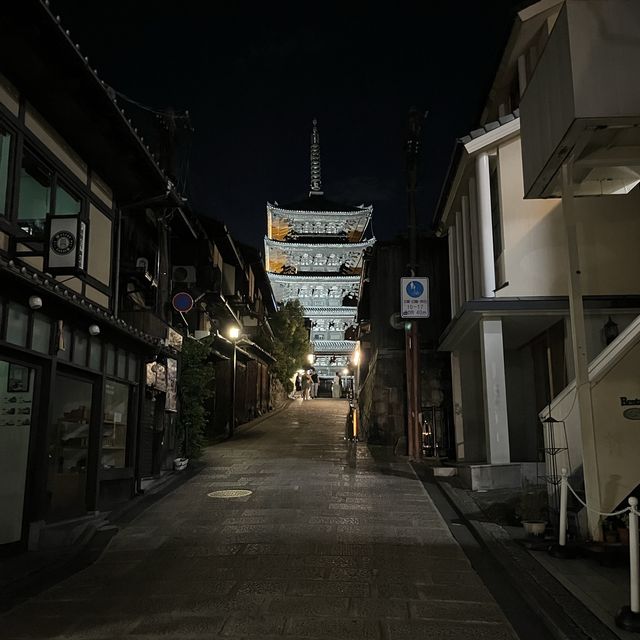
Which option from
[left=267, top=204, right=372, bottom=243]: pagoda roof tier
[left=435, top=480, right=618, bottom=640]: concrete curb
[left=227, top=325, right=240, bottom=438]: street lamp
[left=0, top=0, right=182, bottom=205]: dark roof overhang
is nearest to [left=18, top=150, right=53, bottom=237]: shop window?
[left=0, top=0, right=182, bottom=205]: dark roof overhang

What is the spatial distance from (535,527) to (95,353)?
27.8ft

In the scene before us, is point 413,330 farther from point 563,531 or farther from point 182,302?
point 563,531

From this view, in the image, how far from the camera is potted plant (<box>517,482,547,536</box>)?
30.2 feet

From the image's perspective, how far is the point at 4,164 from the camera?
30.3 ft

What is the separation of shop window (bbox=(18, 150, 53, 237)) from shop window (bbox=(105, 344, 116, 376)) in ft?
9.02

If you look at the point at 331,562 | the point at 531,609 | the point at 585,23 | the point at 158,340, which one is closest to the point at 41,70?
the point at 158,340

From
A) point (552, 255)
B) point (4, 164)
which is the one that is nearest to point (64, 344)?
point (4, 164)

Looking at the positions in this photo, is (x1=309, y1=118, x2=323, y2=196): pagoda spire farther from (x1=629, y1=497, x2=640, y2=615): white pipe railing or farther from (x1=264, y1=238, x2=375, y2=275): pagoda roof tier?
(x1=629, y1=497, x2=640, y2=615): white pipe railing

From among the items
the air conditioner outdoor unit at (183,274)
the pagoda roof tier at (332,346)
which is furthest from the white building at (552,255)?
the pagoda roof tier at (332,346)

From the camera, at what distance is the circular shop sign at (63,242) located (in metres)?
9.54

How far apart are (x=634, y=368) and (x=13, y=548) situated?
9623mm

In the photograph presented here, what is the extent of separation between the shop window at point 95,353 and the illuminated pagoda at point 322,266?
5602 centimetres

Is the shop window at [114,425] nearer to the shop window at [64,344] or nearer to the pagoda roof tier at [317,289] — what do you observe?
the shop window at [64,344]

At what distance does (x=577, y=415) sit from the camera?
970 centimetres
